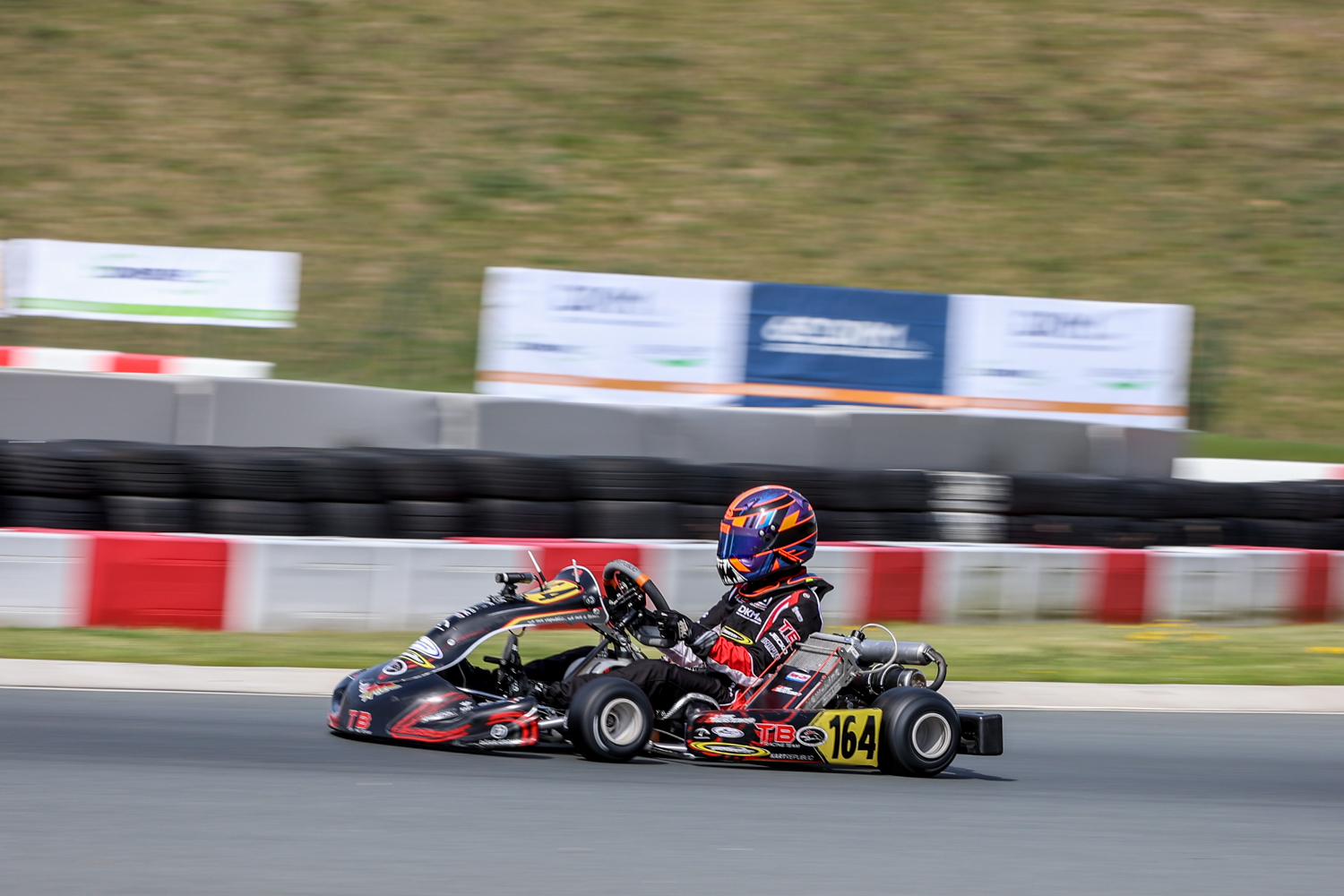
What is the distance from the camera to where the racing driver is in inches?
218

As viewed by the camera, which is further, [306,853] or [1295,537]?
[1295,537]

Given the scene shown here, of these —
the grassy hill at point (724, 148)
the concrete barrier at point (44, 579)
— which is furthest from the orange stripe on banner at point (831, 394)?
the concrete barrier at point (44, 579)

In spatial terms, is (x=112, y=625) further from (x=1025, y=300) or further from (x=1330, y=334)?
(x=1330, y=334)

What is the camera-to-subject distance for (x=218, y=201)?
66.5ft

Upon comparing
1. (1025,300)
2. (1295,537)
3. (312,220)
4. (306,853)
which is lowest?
(306,853)

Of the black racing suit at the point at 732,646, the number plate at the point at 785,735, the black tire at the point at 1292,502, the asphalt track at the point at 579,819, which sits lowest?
the asphalt track at the point at 579,819

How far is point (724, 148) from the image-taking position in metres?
21.5

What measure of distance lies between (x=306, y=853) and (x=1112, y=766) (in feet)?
11.0

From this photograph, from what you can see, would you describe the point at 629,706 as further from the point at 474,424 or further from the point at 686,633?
the point at 474,424

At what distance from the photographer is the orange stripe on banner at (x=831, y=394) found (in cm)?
1345

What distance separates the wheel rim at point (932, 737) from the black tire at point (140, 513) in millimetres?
4511

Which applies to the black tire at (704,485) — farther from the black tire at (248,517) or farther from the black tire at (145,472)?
the black tire at (145,472)

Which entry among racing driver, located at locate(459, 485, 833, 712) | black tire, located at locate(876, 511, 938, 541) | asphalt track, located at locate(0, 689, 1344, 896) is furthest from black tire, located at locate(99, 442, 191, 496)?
black tire, located at locate(876, 511, 938, 541)

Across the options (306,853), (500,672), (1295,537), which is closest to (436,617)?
(500,672)
